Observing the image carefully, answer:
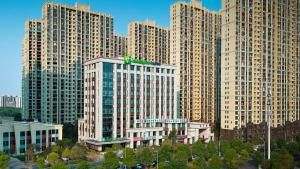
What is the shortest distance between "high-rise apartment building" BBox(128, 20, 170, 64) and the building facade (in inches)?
2707

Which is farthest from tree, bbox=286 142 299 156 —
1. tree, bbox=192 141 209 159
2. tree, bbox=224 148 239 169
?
tree, bbox=192 141 209 159

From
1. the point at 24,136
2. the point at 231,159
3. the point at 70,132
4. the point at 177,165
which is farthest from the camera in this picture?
the point at 70,132

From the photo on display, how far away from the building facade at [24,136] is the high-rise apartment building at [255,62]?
57.3m

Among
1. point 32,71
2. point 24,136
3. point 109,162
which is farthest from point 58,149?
point 32,71

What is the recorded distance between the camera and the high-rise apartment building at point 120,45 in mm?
152250

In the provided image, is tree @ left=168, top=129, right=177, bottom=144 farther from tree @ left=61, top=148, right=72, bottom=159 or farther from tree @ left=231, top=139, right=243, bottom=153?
tree @ left=61, top=148, right=72, bottom=159

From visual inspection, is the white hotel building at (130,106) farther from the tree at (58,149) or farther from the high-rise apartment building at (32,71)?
the high-rise apartment building at (32,71)

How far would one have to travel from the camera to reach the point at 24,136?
277 feet

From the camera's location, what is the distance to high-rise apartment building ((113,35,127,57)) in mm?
152250

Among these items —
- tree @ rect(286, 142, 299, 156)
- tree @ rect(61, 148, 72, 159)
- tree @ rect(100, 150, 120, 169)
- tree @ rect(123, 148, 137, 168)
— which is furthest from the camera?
tree @ rect(286, 142, 299, 156)

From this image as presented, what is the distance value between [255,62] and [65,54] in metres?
78.8

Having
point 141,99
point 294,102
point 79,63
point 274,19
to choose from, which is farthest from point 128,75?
point 294,102

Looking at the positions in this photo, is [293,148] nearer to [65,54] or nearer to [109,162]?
[109,162]

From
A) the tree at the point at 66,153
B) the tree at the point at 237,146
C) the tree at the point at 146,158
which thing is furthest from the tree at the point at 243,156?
the tree at the point at 66,153
